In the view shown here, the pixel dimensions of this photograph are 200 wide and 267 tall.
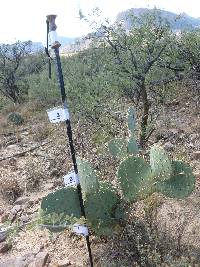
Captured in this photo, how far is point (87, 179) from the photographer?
4.46 metres

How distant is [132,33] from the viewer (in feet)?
26.5

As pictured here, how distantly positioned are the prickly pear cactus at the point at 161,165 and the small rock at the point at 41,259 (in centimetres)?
141

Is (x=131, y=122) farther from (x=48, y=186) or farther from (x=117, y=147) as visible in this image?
(x=48, y=186)

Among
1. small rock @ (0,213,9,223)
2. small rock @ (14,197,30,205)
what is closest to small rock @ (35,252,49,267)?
small rock @ (0,213,9,223)

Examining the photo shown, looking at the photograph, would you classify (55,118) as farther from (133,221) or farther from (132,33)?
(132,33)

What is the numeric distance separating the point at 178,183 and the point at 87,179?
92 centimetres

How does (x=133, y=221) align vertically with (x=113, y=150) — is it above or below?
below

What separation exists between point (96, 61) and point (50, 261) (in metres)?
8.78

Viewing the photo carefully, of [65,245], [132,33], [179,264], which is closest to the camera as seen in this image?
[179,264]

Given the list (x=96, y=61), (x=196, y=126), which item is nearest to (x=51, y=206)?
(x=196, y=126)

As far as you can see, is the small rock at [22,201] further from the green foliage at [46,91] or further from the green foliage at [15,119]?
the green foliage at [46,91]

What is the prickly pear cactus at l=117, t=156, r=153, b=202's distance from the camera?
174 inches

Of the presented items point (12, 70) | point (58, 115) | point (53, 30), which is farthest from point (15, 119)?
point (53, 30)

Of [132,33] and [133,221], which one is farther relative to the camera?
[132,33]
